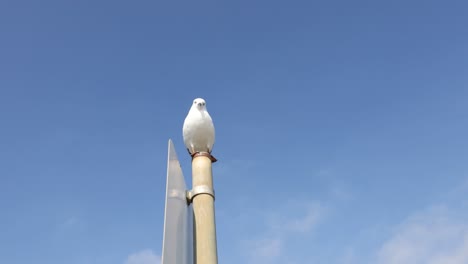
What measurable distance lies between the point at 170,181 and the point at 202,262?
3.98 ft

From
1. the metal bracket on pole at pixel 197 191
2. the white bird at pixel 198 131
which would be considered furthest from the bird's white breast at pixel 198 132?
the metal bracket on pole at pixel 197 191

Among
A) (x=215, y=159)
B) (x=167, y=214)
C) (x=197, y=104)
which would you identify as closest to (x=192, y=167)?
(x=215, y=159)

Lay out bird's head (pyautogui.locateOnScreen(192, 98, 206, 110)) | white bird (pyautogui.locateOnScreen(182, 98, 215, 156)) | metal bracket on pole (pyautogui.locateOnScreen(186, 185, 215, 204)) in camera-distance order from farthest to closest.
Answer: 1. bird's head (pyautogui.locateOnScreen(192, 98, 206, 110))
2. white bird (pyautogui.locateOnScreen(182, 98, 215, 156))
3. metal bracket on pole (pyautogui.locateOnScreen(186, 185, 215, 204))

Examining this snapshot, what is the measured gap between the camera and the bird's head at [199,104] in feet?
31.5

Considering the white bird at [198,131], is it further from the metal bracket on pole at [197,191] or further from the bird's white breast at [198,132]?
the metal bracket on pole at [197,191]

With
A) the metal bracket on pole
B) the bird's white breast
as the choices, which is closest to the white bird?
the bird's white breast

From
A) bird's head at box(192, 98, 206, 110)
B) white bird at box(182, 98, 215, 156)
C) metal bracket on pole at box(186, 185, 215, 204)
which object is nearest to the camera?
metal bracket on pole at box(186, 185, 215, 204)

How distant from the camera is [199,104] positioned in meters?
9.60

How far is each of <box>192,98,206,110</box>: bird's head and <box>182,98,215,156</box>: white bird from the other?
0.06 ft

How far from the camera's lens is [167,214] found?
288 inches

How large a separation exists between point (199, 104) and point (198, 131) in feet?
1.75

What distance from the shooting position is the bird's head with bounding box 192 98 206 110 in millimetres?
9594

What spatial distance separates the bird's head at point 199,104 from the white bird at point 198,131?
0.02 metres

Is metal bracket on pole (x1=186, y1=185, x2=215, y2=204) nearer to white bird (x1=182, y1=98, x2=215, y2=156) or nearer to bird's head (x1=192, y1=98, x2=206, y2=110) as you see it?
white bird (x1=182, y1=98, x2=215, y2=156)
